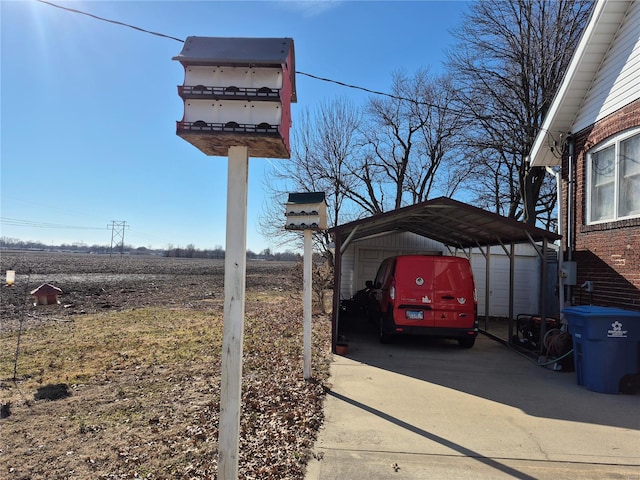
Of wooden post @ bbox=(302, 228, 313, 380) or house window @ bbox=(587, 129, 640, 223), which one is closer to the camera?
wooden post @ bbox=(302, 228, 313, 380)

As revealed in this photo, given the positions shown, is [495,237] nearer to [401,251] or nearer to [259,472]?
[401,251]

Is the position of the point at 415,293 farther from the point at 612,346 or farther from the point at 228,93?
the point at 228,93

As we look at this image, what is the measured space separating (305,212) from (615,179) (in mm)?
5585

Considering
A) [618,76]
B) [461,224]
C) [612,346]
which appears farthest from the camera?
[461,224]

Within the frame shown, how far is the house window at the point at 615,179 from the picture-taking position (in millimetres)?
7320

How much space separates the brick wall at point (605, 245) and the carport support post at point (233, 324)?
6675 mm

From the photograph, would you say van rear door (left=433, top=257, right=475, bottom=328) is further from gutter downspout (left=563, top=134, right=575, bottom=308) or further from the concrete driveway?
gutter downspout (left=563, top=134, right=575, bottom=308)

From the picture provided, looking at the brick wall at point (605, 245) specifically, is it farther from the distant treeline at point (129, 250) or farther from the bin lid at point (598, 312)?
the distant treeline at point (129, 250)

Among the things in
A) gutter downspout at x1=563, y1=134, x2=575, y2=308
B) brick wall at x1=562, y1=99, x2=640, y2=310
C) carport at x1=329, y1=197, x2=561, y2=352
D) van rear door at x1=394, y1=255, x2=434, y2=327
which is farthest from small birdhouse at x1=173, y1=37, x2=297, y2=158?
gutter downspout at x1=563, y1=134, x2=575, y2=308

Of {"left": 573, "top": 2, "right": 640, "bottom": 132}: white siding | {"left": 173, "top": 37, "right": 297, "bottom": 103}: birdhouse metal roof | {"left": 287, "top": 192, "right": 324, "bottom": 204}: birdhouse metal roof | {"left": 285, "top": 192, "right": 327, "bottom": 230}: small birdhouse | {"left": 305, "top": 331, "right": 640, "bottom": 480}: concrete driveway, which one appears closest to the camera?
{"left": 173, "top": 37, "right": 297, "bottom": 103}: birdhouse metal roof

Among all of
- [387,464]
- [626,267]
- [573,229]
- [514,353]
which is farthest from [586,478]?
[573,229]

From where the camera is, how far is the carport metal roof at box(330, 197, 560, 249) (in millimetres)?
7949

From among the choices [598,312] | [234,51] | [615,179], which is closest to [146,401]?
[234,51]

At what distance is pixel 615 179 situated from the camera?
7.74 metres
